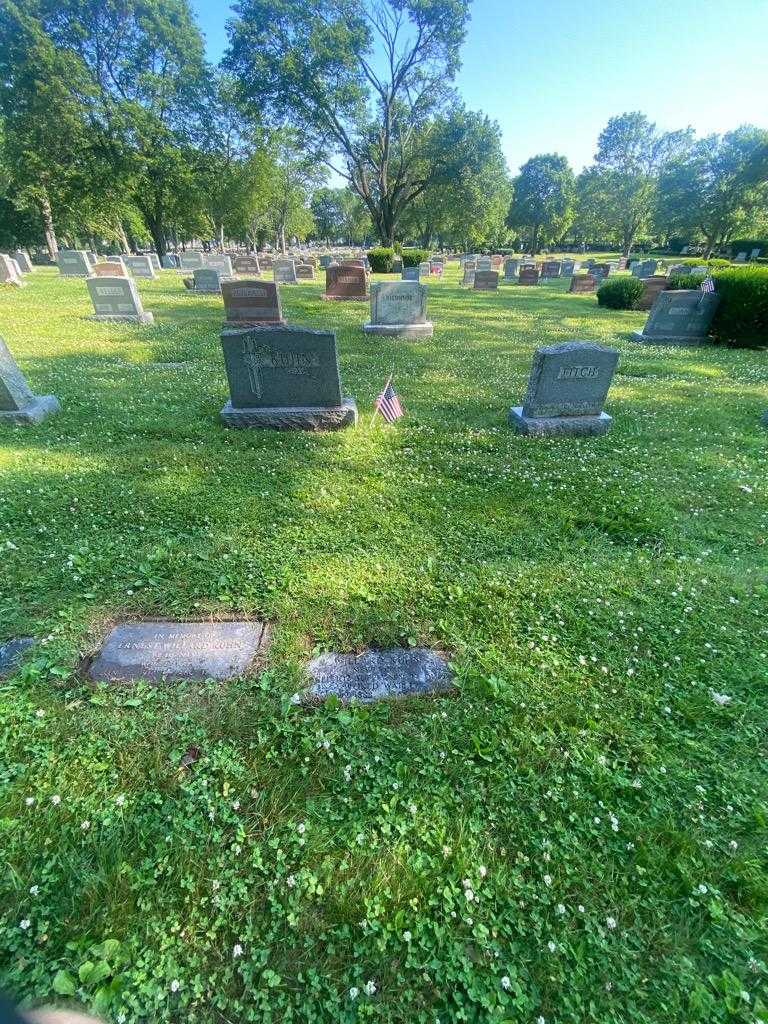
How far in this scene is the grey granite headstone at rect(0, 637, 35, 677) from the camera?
236 cm

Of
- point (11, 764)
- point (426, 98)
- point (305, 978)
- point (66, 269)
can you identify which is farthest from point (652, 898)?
point (426, 98)

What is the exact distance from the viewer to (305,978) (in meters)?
1.41

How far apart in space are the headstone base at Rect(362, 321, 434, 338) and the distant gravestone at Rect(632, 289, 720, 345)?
526 centimetres

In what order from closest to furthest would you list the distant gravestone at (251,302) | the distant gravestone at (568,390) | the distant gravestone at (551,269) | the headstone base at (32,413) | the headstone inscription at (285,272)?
the distant gravestone at (568,390) < the headstone base at (32,413) < the distant gravestone at (251,302) < the headstone inscription at (285,272) < the distant gravestone at (551,269)

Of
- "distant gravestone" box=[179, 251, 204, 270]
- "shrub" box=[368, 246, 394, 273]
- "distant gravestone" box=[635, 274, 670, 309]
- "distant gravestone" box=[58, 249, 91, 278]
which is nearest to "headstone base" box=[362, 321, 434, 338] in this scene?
"distant gravestone" box=[635, 274, 670, 309]

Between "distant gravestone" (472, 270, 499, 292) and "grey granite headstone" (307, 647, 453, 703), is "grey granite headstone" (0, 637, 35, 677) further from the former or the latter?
"distant gravestone" (472, 270, 499, 292)

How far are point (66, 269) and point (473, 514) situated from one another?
27276 mm

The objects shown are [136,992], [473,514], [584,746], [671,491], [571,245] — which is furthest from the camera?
[571,245]

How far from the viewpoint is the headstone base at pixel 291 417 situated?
538cm

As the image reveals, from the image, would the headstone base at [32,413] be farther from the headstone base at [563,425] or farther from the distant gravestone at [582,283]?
the distant gravestone at [582,283]

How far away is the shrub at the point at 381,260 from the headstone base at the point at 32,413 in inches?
1049

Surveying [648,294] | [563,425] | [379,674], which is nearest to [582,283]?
[648,294]

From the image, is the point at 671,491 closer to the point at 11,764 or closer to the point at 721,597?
the point at 721,597

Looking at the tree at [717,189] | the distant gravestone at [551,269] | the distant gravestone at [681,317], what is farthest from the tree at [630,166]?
the distant gravestone at [681,317]
